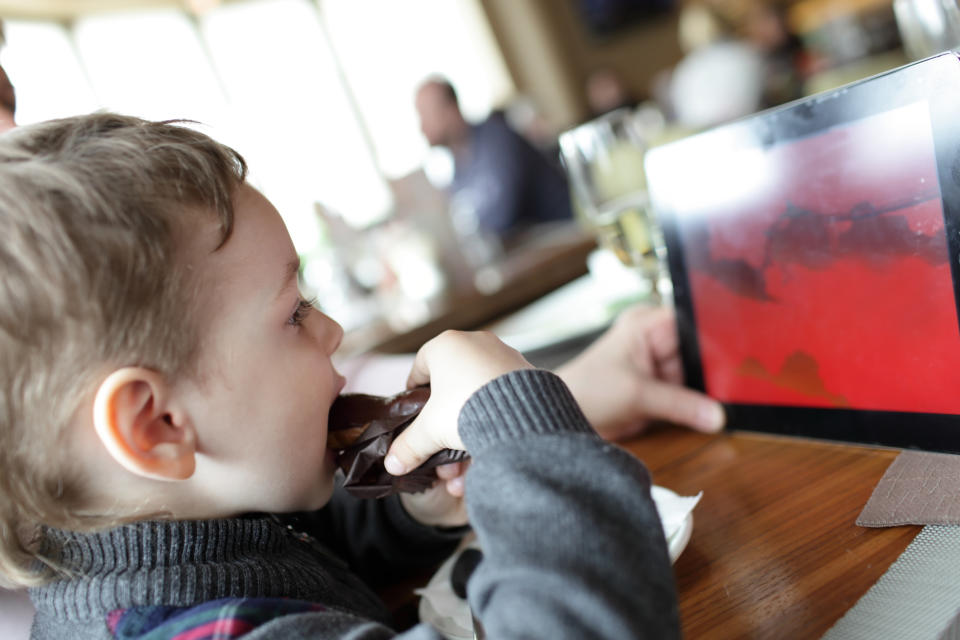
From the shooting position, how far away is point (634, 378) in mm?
804

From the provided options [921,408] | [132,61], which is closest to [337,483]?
[921,408]

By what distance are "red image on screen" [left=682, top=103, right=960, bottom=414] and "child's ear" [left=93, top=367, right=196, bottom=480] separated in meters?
0.49

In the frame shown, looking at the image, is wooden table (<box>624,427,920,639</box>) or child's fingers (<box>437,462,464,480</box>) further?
child's fingers (<box>437,462,464,480</box>)

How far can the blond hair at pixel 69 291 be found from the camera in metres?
0.52

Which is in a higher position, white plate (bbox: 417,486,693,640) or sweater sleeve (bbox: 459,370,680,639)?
sweater sleeve (bbox: 459,370,680,639)

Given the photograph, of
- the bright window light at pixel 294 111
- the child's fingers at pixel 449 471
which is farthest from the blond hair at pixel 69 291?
the bright window light at pixel 294 111

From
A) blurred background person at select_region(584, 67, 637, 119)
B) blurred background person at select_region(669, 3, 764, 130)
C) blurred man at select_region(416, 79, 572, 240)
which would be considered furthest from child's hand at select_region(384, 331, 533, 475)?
blurred background person at select_region(584, 67, 637, 119)

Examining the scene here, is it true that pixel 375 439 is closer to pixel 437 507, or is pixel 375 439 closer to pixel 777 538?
pixel 437 507

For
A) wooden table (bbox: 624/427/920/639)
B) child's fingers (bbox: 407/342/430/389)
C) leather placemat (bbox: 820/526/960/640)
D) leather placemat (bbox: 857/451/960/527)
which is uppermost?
child's fingers (bbox: 407/342/430/389)

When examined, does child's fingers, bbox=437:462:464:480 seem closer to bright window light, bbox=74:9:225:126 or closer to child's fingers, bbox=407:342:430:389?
child's fingers, bbox=407:342:430:389

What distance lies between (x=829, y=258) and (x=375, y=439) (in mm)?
398

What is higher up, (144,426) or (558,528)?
(144,426)

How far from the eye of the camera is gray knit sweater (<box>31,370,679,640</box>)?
428 millimetres

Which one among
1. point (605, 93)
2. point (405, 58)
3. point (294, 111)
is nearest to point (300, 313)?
point (294, 111)
